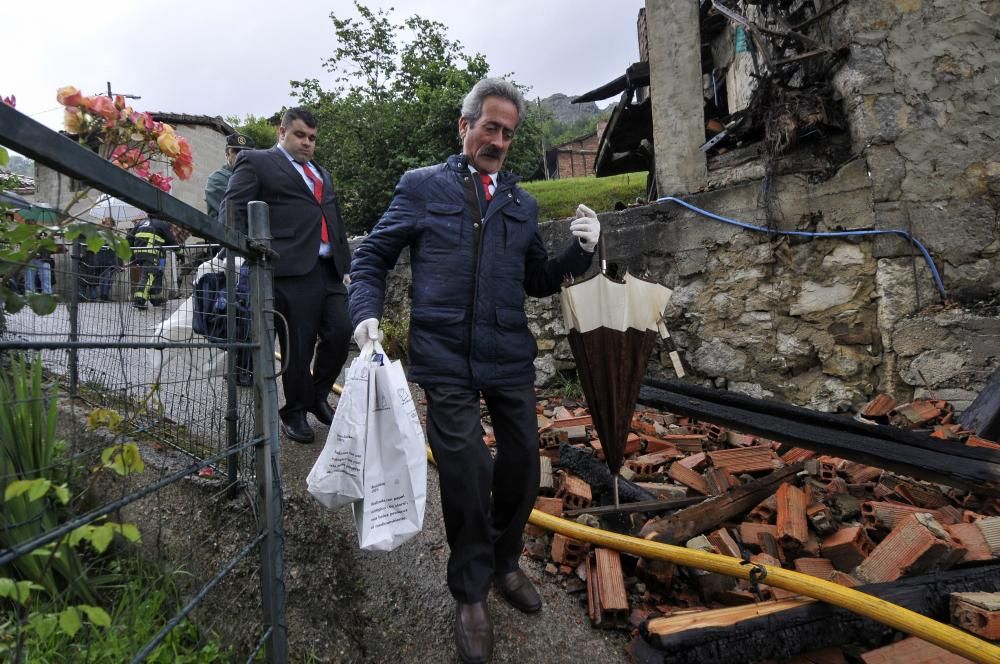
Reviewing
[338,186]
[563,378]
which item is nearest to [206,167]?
[338,186]

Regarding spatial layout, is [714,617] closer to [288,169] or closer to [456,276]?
[456,276]

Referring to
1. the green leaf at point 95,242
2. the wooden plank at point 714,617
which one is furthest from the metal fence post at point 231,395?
the wooden plank at point 714,617

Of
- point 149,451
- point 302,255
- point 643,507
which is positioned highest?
point 302,255

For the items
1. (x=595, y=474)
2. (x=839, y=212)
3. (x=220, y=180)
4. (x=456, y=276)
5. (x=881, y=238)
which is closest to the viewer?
(x=456, y=276)

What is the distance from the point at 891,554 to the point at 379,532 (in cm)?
194

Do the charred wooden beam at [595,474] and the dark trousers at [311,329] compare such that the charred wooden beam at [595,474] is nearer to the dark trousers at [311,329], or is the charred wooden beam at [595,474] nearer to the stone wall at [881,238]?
the dark trousers at [311,329]

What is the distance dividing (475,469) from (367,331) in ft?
1.98

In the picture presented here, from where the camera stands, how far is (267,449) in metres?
1.62

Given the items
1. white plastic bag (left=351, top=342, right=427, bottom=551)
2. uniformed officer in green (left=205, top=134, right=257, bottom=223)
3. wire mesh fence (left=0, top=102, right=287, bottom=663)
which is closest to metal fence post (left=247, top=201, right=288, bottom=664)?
wire mesh fence (left=0, top=102, right=287, bottom=663)

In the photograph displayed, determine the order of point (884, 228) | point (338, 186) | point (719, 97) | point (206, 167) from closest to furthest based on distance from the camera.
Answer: point (884, 228)
point (719, 97)
point (338, 186)
point (206, 167)

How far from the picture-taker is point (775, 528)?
2.43 m

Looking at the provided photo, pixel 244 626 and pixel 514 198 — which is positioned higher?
pixel 514 198

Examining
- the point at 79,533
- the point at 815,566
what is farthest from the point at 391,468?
the point at 815,566

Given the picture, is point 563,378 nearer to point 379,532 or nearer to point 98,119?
point 379,532
